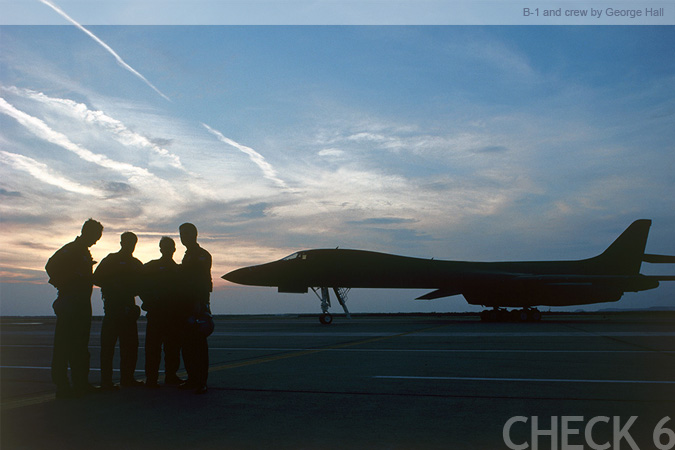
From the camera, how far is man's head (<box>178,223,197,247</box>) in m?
6.27

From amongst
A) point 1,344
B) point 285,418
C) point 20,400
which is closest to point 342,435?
point 285,418

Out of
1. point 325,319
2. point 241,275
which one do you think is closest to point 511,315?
point 325,319

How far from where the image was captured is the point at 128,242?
660 cm

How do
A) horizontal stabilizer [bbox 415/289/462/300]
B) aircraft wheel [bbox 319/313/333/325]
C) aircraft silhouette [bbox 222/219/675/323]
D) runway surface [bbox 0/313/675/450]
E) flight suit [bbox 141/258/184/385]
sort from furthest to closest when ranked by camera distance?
horizontal stabilizer [bbox 415/289/462/300] < aircraft silhouette [bbox 222/219/675/323] < aircraft wheel [bbox 319/313/333/325] < flight suit [bbox 141/258/184/385] < runway surface [bbox 0/313/675/450]

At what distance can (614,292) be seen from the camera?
27359 mm

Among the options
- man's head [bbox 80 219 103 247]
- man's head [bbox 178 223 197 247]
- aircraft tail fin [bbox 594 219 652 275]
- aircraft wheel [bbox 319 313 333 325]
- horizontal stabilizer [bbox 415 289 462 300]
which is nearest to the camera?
man's head [bbox 80 219 103 247]

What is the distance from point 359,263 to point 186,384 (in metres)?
20.1

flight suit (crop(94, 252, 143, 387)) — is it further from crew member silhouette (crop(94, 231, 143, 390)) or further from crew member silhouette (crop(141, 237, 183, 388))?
crew member silhouette (crop(141, 237, 183, 388))

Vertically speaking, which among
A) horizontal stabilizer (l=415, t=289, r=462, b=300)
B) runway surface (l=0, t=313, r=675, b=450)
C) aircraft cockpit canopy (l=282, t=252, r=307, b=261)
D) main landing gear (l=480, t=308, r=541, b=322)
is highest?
aircraft cockpit canopy (l=282, t=252, r=307, b=261)

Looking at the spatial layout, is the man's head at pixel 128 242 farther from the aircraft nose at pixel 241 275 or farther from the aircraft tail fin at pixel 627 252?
the aircraft tail fin at pixel 627 252

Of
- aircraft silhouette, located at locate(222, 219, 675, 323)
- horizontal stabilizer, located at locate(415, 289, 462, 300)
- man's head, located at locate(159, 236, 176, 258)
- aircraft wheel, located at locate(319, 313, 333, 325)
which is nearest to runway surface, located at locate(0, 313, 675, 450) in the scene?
man's head, located at locate(159, 236, 176, 258)

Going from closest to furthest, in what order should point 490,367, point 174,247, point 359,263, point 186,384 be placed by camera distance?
point 186,384 → point 174,247 → point 490,367 → point 359,263

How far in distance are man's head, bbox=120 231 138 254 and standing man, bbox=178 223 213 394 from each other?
77cm

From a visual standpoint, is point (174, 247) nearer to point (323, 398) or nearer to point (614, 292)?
point (323, 398)
